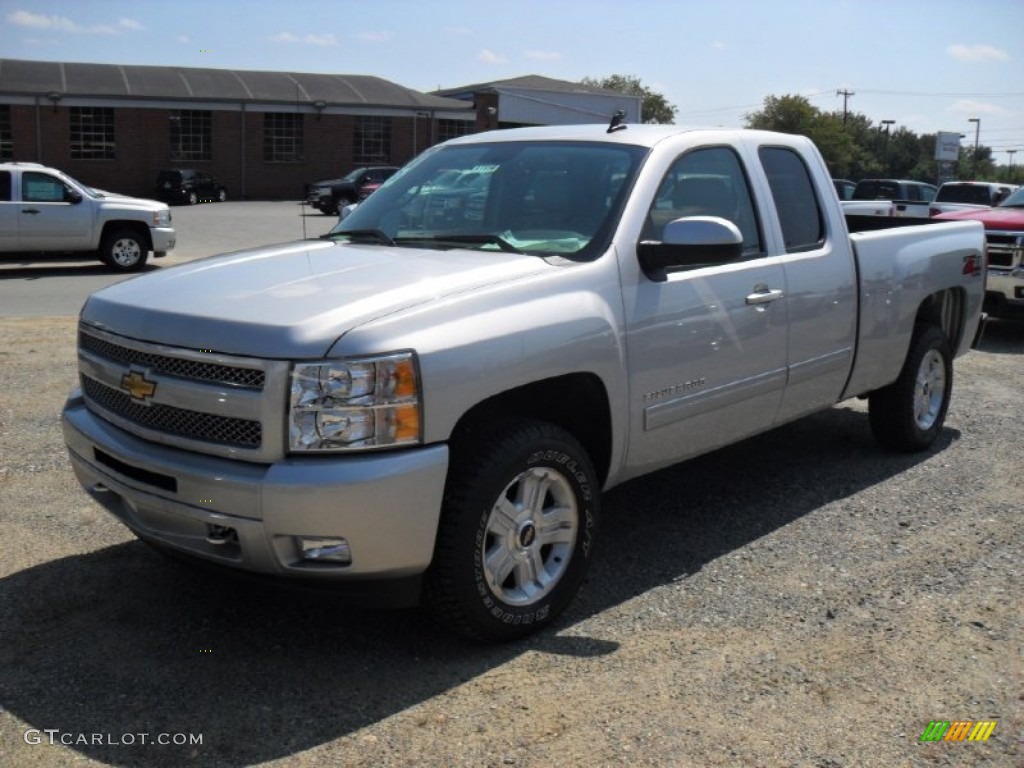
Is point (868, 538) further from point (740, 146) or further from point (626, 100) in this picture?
point (626, 100)

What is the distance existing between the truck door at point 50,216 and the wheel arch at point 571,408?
14891mm

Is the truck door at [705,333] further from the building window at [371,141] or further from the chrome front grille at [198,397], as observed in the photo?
the building window at [371,141]

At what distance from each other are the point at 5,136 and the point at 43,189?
29.1 m

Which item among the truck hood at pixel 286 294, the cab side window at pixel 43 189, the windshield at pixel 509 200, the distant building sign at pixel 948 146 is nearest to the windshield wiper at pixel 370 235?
the windshield at pixel 509 200

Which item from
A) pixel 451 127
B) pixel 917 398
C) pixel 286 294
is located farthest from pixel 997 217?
pixel 451 127

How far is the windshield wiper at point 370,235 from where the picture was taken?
4.86 metres

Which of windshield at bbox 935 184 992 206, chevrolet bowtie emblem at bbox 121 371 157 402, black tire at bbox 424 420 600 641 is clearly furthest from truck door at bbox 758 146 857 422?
windshield at bbox 935 184 992 206

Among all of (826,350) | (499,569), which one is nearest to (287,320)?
(499,569)

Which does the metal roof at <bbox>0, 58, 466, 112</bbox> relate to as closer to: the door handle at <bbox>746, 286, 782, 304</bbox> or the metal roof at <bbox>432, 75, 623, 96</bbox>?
the metal roof at <bbox>432, 75, 623, 96</bbox>

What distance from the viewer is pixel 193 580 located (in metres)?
4.57

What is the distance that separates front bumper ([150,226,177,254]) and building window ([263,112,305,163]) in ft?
102

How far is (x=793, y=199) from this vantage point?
219 inches

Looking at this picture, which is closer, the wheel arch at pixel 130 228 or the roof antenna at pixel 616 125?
the roof antenna at pixel 616 125

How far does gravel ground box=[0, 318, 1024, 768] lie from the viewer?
3.34m
